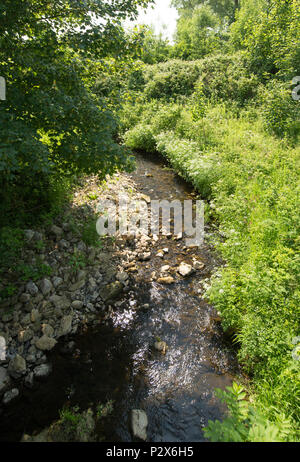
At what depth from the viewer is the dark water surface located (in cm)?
329

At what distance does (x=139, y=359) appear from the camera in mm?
4070

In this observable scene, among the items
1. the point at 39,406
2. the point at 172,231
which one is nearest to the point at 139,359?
the point at 39,406

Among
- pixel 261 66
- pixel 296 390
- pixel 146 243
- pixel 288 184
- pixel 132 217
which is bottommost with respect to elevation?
pixel 296 390

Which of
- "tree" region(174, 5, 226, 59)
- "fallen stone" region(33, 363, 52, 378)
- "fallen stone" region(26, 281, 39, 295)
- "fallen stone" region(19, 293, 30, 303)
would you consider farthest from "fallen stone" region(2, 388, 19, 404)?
"tree" region(174, 5, 226, 59)

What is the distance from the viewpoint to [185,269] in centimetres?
571

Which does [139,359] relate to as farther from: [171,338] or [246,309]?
[246,309]

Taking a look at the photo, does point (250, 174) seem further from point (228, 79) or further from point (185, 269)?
point (228, 79)

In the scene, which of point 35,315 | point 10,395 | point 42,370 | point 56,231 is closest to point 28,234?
point 56,231

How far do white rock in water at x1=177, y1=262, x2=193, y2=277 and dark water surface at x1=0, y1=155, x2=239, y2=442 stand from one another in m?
0.33

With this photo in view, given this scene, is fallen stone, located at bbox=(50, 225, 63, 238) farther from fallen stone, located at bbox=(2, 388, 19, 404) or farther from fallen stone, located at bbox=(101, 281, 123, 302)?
fallen stone, located at bbox=(2, 388, 19, 404)

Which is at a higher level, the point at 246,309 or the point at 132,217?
the point at 132,217

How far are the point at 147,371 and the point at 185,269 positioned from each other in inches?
93.1

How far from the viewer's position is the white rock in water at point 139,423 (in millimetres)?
3170

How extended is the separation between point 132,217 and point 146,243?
112 centimetres
